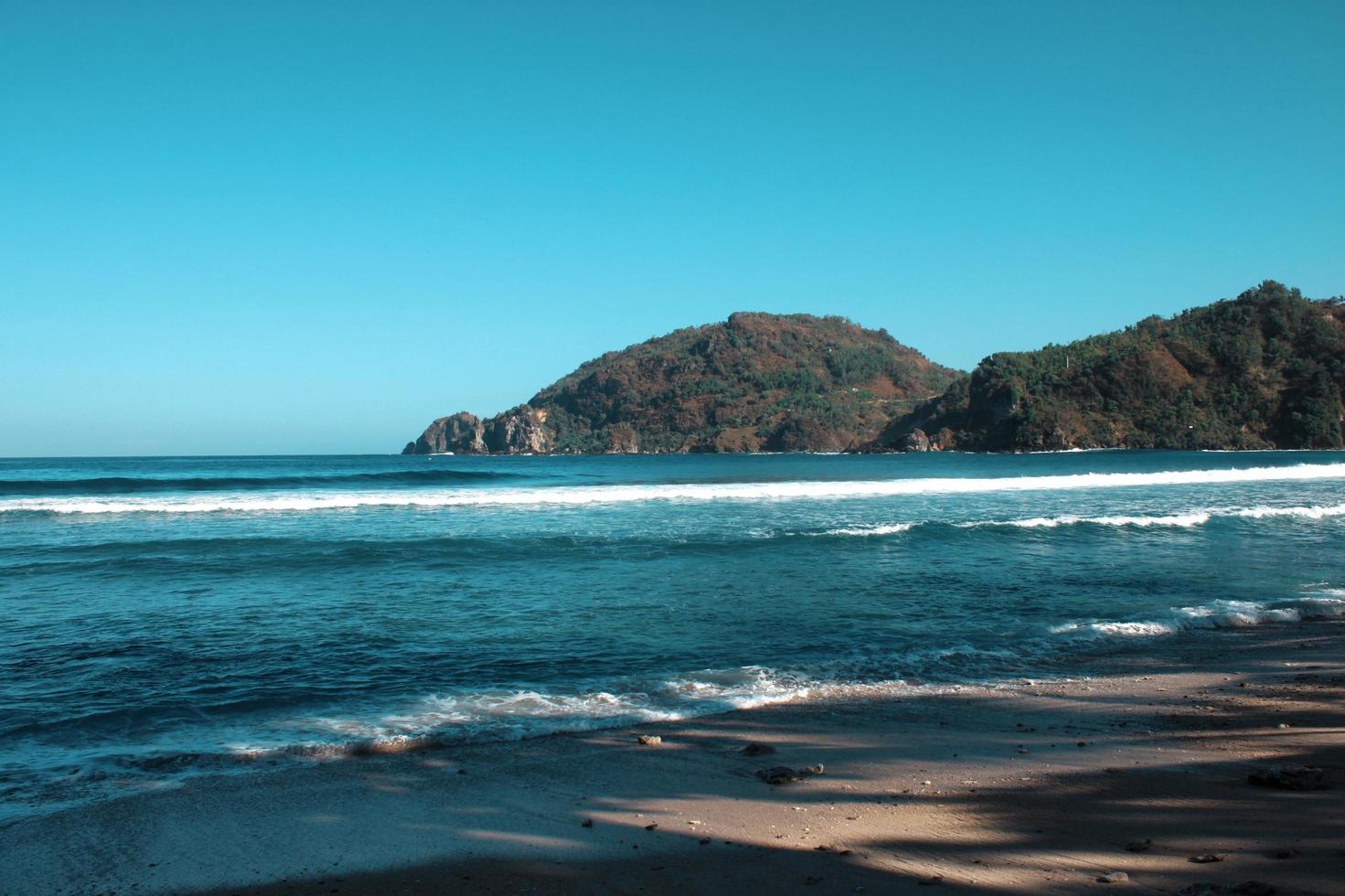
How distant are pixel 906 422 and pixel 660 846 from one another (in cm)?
16670

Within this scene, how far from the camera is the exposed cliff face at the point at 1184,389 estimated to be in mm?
118375

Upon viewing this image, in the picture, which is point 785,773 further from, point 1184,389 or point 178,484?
point 1184,389

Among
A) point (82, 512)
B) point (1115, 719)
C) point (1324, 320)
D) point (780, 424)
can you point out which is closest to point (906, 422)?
point (780, 424)

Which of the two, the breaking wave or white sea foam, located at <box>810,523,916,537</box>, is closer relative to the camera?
white sea foam, located at <box>810,523,916,537</box>

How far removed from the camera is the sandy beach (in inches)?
178

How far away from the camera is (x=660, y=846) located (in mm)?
4969

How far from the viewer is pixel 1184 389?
414ft

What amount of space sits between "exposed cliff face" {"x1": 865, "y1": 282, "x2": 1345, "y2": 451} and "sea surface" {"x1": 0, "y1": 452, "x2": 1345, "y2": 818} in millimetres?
107698

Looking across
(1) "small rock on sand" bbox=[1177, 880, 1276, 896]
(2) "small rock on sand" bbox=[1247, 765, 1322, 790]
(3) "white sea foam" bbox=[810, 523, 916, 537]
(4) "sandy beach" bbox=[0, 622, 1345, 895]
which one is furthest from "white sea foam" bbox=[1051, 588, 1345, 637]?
(3) "white sea foam" bbox=[810, 523, 916, 537]

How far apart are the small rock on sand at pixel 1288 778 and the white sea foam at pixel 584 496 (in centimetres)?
2888

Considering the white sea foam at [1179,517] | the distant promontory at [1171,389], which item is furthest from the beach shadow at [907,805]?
the distant promontory at [1171,389]

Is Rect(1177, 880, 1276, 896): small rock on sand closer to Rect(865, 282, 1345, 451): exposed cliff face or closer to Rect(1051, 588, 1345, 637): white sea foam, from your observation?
Rect(1051, 588, 1345, 637): white sea foam

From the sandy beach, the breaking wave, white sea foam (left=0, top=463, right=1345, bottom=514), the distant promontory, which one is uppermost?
the distant promontory

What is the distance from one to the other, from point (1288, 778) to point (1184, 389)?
143m
